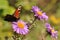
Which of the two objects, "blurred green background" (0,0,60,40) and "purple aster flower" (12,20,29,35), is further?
"blurred green background" (0,0,60,40)

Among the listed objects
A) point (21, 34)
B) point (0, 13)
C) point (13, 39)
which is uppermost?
point (21, 34)

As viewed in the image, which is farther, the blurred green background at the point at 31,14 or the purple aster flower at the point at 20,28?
the blurred green background at the point at 31,14

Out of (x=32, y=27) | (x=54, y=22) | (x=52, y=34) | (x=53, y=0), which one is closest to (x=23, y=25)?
(x=32, y=27)

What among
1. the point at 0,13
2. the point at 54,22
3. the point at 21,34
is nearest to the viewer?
the point at 21,34

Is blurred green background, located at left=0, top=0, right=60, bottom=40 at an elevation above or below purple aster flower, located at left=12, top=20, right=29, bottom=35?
below

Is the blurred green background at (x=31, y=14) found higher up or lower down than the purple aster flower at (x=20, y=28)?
lower down

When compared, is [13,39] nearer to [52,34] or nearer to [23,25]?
[23,25]

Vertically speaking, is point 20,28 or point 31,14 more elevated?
point 20,28

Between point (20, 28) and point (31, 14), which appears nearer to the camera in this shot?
point (20, 28)
